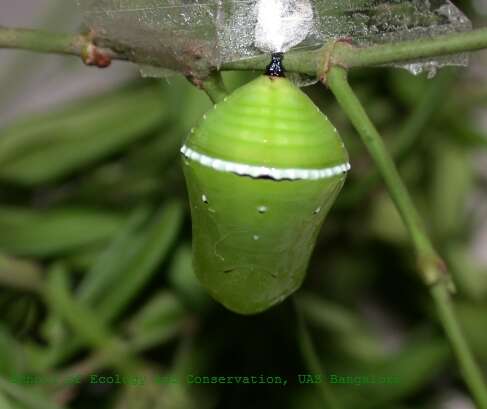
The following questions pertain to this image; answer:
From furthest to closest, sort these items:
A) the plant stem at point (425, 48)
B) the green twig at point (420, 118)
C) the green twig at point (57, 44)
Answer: the green twig at point (420, 118) → the green twig at point (57, 44) → the plant stem at point (425, 48)

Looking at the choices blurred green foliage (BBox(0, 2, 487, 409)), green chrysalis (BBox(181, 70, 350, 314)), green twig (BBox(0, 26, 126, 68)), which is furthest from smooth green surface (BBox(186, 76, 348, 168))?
blurred green foliage (BBox(0, 2, 487, 409))

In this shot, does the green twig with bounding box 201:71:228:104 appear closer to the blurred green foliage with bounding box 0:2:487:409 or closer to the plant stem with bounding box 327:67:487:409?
the plant stem with bounding box 327:67:487:409

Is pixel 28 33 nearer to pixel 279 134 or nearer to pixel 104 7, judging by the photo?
pixel 104 7

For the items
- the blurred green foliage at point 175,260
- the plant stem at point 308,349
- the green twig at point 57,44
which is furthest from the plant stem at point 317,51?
the blurred green foliage at point 175,260

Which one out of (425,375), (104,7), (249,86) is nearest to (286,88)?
(249,86)

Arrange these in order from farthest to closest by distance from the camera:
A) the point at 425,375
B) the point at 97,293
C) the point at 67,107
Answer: the point at 67,107, the point at 425,375, the point at 97,293

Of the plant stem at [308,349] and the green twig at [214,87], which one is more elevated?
the green twig at [214,87]

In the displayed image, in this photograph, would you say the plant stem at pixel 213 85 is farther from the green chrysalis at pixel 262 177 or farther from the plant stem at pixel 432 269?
the plant stem at pixel 432 269

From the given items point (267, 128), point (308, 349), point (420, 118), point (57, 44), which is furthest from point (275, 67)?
point (420, 118)
